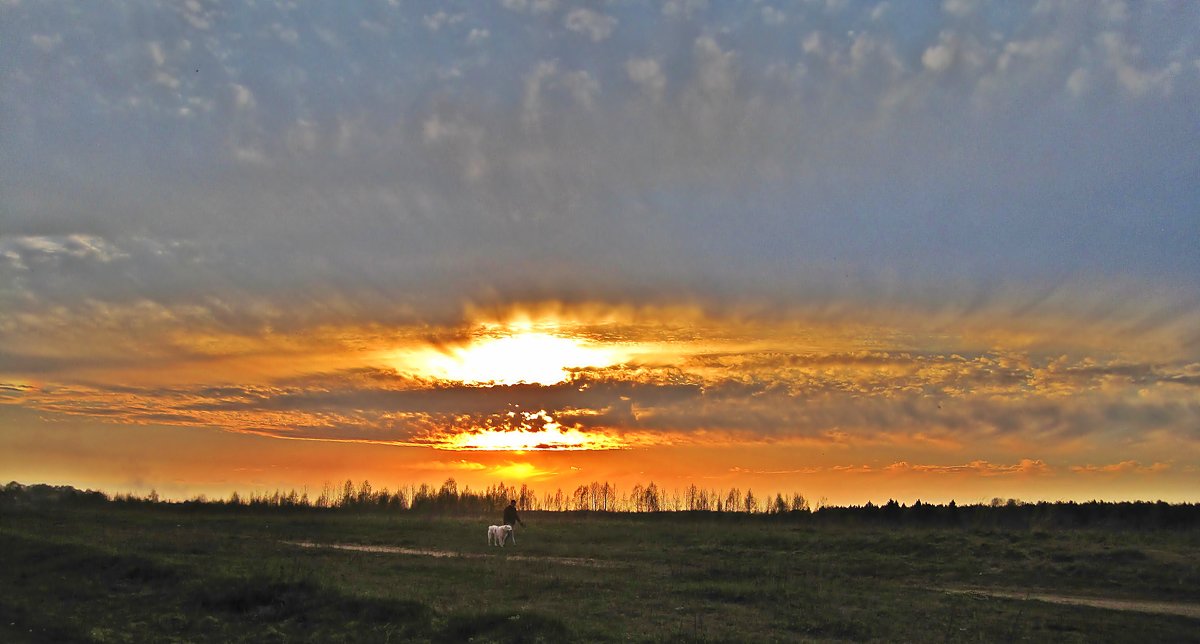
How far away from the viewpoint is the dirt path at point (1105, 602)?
2456 centimetres

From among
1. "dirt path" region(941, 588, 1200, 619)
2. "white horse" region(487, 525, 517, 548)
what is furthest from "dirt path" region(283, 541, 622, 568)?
"dirt path" region(941, 588, 1200, 619)

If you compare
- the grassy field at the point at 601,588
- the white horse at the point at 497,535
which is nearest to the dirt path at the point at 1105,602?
the grassy field at the point at 601,588

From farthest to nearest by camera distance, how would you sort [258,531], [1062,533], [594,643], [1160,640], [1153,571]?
[258,531]
[1062,533]
[1153,571]
[1160,640]
[594,643]

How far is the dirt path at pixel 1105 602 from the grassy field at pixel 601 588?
0.72 metres

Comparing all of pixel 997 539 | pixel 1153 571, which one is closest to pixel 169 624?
pixel 1153 571

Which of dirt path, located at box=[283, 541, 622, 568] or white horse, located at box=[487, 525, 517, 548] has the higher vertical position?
white horse, located at box=[487, 525, 517, 548]

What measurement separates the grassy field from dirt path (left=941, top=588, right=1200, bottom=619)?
719mm

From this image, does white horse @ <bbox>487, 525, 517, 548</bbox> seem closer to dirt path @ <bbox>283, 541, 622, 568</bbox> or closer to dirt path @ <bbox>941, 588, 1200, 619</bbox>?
dirt path @ <bbox>283, 541, 622, 568</bbox>

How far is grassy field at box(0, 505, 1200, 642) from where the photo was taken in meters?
20.0

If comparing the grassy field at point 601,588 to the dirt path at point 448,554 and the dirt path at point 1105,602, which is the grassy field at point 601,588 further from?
the dirt path at point 1105,602

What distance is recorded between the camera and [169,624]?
859 inches

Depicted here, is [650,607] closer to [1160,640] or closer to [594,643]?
[594,643]

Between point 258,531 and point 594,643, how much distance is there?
43220 millimetres

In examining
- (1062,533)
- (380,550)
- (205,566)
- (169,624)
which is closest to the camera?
(169,624)
